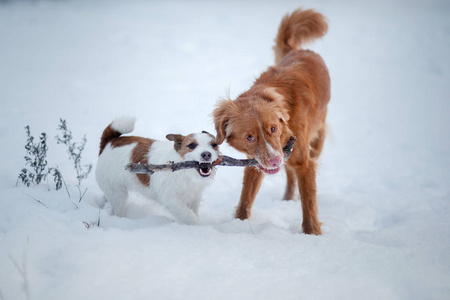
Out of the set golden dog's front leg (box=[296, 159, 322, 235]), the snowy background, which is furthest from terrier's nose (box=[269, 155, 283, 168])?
golden dog's front leg (box=[296, 159, 322, 235])

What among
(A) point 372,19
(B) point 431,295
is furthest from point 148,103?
(A) point 372,19

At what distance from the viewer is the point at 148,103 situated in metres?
7.03

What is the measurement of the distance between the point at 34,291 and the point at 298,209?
320 cm

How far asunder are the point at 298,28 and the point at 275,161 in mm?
3374

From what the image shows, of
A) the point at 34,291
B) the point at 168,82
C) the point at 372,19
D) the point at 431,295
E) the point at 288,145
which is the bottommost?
the point at 34,291

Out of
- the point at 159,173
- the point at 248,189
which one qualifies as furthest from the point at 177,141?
the point at 248,189

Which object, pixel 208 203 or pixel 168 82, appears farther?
pixel 168 82

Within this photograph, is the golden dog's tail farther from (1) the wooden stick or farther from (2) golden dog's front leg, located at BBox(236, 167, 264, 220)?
(1) the wooden stick

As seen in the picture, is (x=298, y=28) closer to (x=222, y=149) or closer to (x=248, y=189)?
(x=222, y=149)

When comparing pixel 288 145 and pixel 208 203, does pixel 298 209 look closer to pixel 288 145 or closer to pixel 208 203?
pixel 208 203

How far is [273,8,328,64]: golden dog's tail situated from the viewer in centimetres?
516

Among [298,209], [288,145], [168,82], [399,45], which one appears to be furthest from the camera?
[399,45]

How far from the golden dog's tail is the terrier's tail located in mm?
2961

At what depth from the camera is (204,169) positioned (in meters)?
2.90
